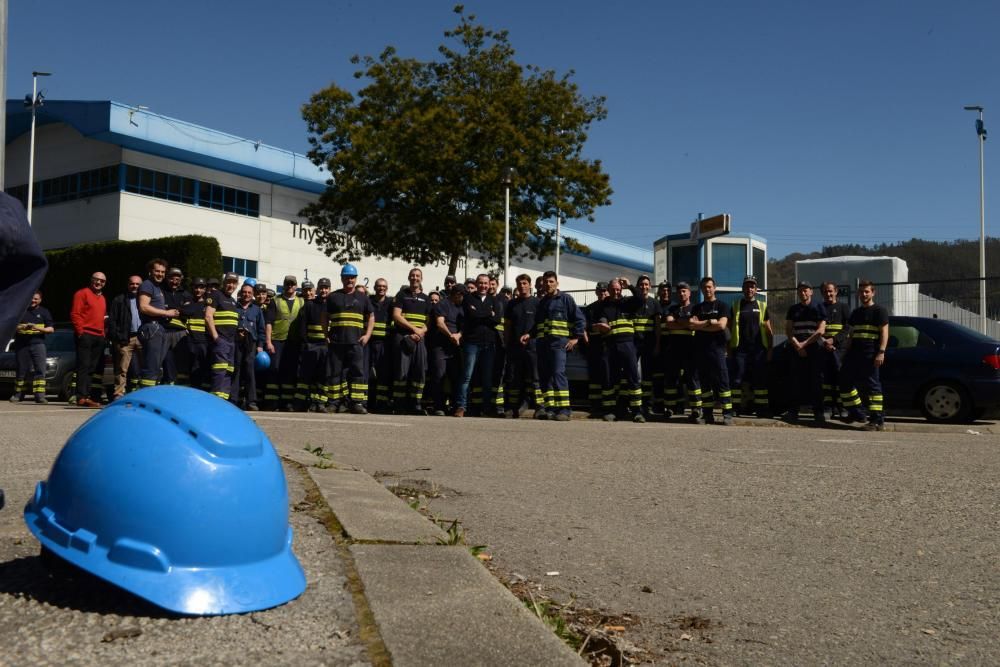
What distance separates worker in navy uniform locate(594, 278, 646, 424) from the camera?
13.2 meters

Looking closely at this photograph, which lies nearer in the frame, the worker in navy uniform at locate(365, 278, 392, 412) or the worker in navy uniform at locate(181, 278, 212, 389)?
the worker in navy uniform at locate(181, 278, 212, 389)

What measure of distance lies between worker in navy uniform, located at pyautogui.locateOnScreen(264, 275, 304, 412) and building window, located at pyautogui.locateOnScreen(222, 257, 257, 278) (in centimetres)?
2817

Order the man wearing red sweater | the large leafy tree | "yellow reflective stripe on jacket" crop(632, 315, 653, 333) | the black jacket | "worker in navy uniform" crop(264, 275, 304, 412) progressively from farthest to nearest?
the large leafy tree
"worker in navy uniform" crop(264, 275, 304, 412)
the man wearing red sweater
"yellow reflective stripe on jacket" crop(632, 315, 653, 333)
the black jacket

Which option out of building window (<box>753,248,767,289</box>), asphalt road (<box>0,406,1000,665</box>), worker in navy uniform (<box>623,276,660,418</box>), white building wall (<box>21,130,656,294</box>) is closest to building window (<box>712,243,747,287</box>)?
building window (<box>753,248,767,289</box>)

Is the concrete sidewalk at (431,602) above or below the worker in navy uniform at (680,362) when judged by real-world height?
below

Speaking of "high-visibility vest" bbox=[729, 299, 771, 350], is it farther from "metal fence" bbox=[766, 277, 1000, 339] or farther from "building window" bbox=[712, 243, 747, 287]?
"building window" bbox=[712, 243, 747, 287]

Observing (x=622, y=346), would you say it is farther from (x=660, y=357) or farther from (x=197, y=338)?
(x=197, y=338)

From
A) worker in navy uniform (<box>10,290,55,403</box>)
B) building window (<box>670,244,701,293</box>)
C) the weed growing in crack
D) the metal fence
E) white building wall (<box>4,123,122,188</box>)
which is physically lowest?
the weed growing in crack

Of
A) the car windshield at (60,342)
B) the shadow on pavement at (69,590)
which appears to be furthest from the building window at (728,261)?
the shadow on pavement at (69,590)

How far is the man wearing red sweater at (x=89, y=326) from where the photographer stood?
1434 cm

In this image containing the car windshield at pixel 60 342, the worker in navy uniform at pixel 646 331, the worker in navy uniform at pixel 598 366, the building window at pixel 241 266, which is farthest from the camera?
the building window at pixel 241 266

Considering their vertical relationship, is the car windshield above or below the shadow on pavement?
above

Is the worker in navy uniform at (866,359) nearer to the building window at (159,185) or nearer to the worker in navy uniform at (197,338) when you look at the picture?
the worker in navy uniform at (197,338)

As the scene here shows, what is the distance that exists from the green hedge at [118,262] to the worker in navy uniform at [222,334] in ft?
57.3
